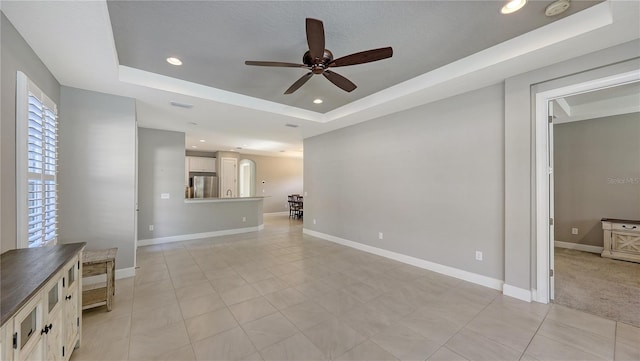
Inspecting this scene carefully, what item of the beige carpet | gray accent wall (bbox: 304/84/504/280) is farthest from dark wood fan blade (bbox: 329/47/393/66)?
the beige carpet

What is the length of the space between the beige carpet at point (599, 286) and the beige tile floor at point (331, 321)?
272mm

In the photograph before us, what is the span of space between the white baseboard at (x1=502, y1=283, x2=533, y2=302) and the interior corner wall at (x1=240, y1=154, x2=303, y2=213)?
8.40 metres

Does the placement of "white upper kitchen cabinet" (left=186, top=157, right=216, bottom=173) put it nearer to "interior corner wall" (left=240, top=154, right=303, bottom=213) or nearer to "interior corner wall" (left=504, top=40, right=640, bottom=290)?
"interior corner wall" (left=240, top=154, right=303, bottom=213)

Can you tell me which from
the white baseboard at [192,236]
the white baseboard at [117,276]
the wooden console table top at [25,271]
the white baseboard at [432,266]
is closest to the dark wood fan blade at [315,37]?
the wooden console table top at [25,271]

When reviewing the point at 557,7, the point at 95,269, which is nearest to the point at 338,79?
the point at 557,7

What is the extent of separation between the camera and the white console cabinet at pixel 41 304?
102cm

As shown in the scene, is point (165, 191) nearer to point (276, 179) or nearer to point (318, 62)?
point (318, 62)

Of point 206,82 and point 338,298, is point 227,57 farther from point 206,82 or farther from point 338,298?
point 338,298

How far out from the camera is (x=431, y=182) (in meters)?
3.80

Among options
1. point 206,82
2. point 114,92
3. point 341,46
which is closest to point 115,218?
point 114,92

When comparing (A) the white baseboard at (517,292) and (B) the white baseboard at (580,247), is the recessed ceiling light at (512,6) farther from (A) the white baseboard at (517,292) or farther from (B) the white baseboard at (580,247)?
(B) the white baseboard at (580,247)

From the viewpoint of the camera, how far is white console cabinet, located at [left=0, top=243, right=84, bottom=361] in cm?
102

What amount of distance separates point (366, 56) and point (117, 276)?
436cm

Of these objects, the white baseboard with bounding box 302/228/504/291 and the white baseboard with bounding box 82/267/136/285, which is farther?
the white baseboard with bounding box 82/267/136/285
